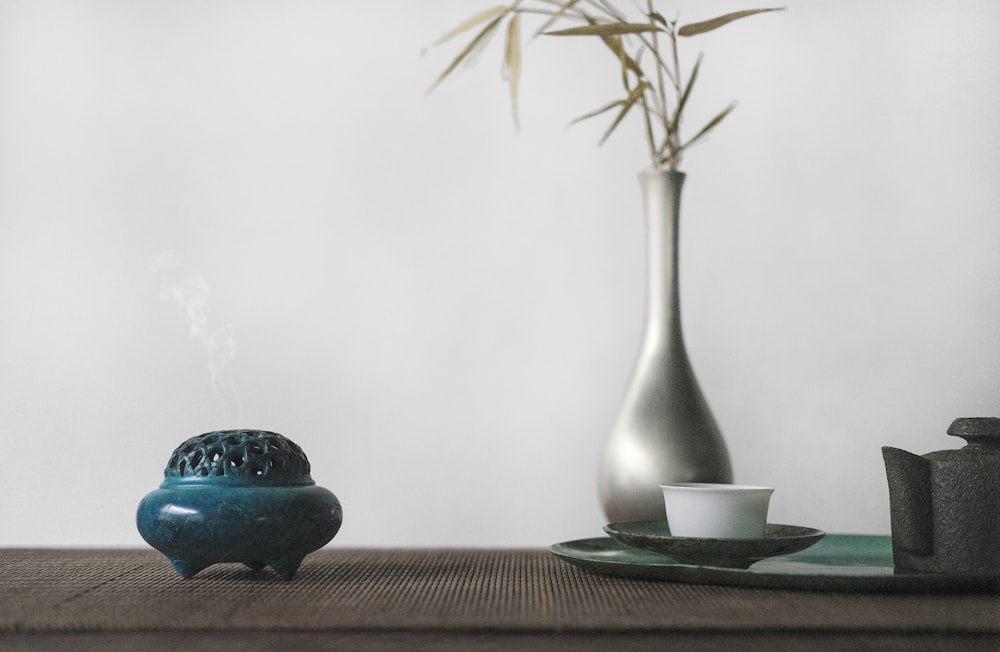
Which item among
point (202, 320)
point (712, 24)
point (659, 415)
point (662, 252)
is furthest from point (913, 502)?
point (202, 320)

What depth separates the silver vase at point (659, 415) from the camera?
40.8 inches

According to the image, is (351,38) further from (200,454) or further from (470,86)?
(200,454)

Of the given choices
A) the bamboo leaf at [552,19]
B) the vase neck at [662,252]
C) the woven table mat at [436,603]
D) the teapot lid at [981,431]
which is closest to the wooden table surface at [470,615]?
the woven table mat at [436,603]

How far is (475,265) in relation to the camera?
136cm

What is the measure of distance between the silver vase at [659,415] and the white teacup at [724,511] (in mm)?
204

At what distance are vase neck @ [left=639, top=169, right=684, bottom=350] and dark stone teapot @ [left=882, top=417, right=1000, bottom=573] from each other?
35 centimetres

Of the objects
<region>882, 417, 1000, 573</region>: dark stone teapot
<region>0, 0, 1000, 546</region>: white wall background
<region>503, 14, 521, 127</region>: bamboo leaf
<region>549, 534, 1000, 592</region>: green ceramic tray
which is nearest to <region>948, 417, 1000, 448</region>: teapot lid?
<region>882, 417, 1000, 573</region>: dark stone teapot

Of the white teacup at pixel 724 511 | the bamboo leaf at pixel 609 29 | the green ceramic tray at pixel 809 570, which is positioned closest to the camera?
the green ceramic tray at pixel 809 570

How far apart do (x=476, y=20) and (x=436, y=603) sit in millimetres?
909

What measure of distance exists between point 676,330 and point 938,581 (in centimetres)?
46

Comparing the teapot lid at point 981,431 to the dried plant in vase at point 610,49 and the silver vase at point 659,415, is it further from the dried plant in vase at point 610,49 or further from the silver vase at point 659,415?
the dried plant in vase at point 610,49

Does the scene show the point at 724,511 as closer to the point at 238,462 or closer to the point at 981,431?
the point at 981,431

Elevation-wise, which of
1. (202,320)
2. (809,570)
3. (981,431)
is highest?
(202,320)

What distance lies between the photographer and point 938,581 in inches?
27.6
